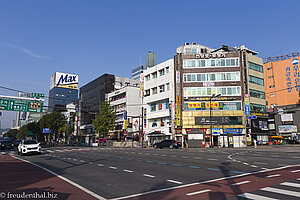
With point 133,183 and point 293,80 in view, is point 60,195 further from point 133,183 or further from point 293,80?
point 293,80

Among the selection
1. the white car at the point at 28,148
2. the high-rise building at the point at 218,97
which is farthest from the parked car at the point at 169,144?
the white car at the point at 28,148

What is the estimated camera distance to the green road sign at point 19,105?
33.5 m

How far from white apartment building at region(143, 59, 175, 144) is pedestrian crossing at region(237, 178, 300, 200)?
1738 inches

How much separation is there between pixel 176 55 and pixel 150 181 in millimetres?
48855

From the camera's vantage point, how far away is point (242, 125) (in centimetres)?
5053

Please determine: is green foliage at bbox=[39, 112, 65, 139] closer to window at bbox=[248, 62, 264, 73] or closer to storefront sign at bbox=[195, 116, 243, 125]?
storefront sign at bbox=[195, 116, 243, 125]

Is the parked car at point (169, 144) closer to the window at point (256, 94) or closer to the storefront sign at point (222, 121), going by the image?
the storefront sign at point (222, 121)

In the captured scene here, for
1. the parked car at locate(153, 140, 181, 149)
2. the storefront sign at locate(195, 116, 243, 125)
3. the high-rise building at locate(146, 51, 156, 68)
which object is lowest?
the parked car at locate(153, 140, 181, 149)

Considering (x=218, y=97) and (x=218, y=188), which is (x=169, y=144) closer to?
(x=218, y=97)

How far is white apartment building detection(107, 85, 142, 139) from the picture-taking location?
66500 mm

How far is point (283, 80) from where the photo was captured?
268 feet

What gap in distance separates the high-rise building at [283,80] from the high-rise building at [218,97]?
100 ft

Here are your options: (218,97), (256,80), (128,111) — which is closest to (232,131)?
(218,97)

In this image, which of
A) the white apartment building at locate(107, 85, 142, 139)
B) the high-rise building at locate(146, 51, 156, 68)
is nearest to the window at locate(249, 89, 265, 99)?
the white apartment building at locate(107, 85, 142, 139)
